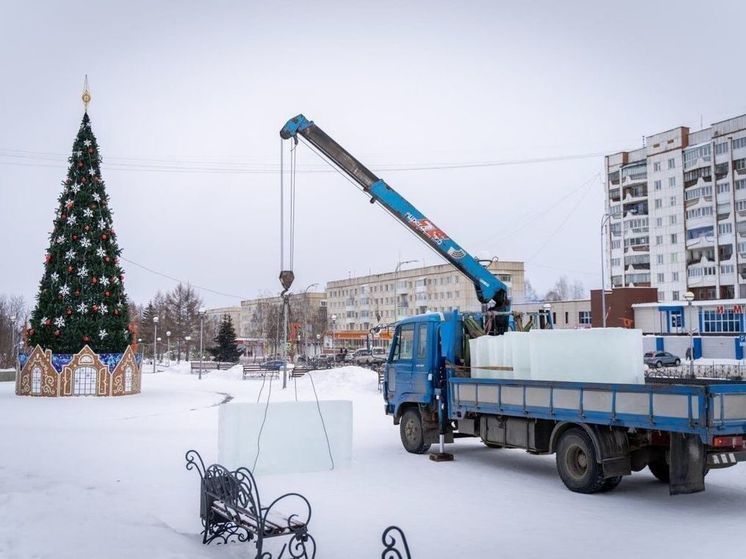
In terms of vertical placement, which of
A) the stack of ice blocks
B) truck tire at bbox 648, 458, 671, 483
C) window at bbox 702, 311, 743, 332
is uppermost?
window at bbox 702, 311, 743, 332

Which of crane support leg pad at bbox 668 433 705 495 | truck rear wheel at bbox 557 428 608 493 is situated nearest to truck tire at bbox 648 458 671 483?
truck rear wheel at bbox 557 428 608 493

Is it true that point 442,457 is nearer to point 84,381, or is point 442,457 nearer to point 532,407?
point 532,407

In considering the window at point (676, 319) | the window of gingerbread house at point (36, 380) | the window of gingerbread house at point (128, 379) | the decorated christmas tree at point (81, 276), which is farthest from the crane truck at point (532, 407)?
the window at point (676, 319)

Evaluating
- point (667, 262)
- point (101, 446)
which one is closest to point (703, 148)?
point (667, 262)

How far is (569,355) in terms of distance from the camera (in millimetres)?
11086

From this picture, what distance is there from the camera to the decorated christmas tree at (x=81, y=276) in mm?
27312

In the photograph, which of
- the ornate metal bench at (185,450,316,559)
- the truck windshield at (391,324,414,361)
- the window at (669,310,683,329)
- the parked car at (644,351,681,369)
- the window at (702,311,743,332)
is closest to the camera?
the ornate metal bench at (185,450,316,559)

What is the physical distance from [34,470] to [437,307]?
291 ft

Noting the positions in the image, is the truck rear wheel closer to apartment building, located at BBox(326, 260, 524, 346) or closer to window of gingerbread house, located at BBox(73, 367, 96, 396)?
window of gingerbread house, located at BBox(73, 367, 96, 396)

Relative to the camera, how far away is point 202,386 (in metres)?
34.7

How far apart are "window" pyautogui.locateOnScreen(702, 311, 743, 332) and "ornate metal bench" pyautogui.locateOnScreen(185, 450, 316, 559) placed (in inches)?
2194

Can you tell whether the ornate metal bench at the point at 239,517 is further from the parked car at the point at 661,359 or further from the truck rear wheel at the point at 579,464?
the parked car at the point at 661,359

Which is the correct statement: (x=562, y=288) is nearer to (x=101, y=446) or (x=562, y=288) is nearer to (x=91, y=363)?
(x=91, y=363)

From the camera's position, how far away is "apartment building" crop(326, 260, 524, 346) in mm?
95000
